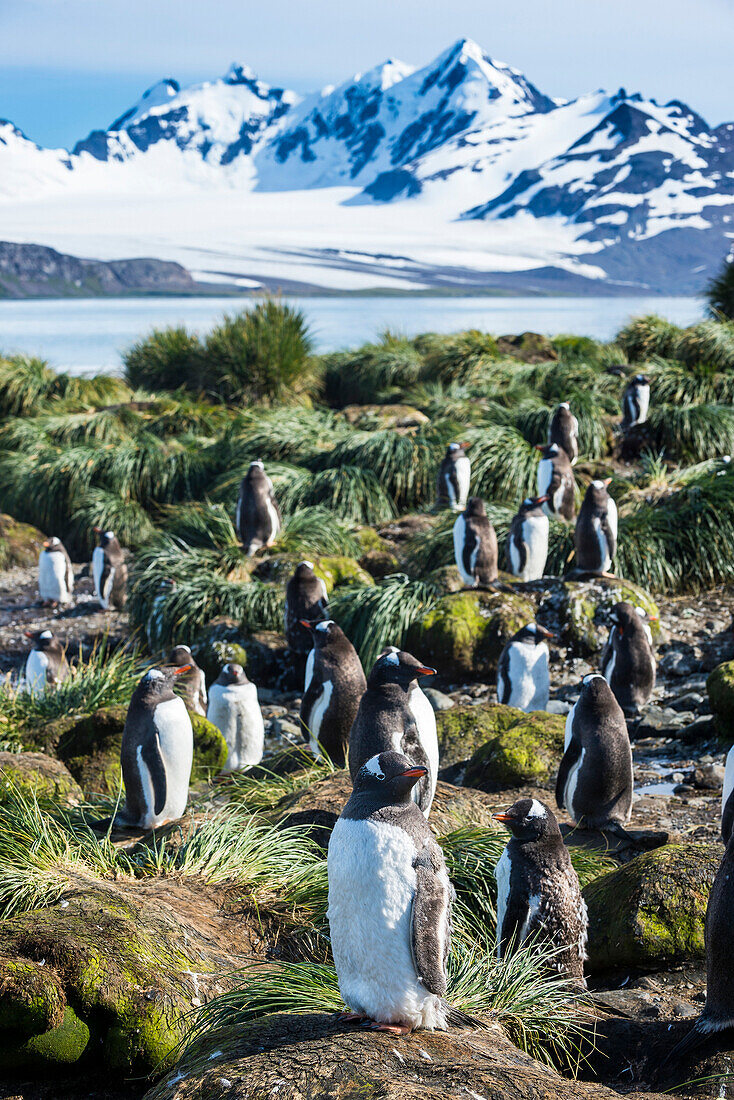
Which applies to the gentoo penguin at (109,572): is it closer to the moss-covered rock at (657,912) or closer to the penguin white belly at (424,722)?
the penguin white belly at (424,722)

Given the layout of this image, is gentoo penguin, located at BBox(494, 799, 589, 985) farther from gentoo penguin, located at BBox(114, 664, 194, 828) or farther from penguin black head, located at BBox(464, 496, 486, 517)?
penguin black head, located at BBox(464, 496, 486, 517)

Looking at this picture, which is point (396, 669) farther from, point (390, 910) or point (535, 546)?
point (535, 546)

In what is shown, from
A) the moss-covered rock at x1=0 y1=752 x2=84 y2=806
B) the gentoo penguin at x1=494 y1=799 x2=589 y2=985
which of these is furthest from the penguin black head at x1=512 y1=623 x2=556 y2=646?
the gentoo penguin at x1=494 y1=799 x2=589 y2=985

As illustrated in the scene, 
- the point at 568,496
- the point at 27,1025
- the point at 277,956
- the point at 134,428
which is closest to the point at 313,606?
the point at 568,496

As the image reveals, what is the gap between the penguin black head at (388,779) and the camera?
281 cm

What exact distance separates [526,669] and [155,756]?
298 cm

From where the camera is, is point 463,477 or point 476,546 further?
point 463,477

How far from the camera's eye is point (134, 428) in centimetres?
1622

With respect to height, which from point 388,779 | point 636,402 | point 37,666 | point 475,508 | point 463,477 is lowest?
point 37,666

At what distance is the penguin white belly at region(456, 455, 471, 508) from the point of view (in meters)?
11.1

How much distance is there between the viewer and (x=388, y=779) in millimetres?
2824

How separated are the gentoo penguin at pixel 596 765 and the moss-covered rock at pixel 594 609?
330 cm

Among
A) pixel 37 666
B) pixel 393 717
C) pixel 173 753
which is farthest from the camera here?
pixel 37 666

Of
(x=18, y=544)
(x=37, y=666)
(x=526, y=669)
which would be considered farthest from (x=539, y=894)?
(x=18, y=544)
